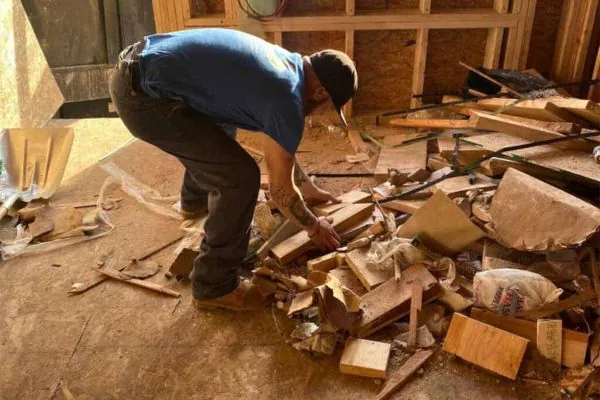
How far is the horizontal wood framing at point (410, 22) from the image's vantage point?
4074mm

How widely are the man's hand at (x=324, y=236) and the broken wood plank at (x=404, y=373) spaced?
0.66 meters

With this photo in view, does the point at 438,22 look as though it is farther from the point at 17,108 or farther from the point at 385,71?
the point at 17,108

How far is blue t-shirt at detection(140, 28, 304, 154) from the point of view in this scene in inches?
77.6

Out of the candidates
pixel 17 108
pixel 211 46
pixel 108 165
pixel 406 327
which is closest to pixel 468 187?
pixel 406 327

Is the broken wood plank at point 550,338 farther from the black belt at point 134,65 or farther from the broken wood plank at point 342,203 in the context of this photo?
the black belt at point 134,65

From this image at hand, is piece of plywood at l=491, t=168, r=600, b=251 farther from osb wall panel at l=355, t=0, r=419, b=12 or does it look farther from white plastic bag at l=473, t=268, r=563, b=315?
osb wall panel at l=355, t=0, r=419, b=12

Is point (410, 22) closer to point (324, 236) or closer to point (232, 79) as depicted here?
point (324, 236)

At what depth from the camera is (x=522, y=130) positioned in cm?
324

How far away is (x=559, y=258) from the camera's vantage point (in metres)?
2.24

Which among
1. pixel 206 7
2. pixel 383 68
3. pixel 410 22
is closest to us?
pixel 410 22

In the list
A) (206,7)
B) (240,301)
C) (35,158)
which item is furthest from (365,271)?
(206,7)

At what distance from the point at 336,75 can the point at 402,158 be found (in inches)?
66.9

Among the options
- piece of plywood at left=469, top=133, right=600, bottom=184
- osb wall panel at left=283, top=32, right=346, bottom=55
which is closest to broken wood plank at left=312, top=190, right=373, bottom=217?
piece of plywood at left=469, top=133, right=600, bottom=184

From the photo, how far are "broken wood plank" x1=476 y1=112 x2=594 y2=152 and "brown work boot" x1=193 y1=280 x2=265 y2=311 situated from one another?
1871 millimetres
